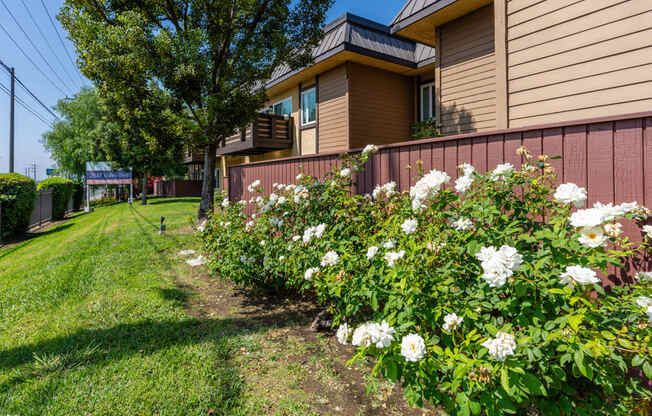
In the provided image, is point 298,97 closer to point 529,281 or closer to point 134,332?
point 134,332

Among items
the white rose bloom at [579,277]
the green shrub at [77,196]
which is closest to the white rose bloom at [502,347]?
the white rose bloom at [579,277]

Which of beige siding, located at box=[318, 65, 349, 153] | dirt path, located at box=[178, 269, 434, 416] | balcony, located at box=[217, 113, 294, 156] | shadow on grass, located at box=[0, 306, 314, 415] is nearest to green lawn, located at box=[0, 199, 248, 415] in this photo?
shadow on grass, located at box=[0, 306, 314, 415]

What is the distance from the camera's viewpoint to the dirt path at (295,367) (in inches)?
91.4

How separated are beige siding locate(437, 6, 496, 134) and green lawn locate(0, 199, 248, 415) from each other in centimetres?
588

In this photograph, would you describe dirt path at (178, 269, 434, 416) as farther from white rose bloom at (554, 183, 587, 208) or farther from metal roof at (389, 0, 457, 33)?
metal roof at (389, 0, 457, 33)

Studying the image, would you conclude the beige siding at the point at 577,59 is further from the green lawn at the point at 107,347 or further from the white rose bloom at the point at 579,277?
the green lawn at the point at 107,347

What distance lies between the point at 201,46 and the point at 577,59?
7.45m

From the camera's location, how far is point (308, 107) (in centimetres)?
1160

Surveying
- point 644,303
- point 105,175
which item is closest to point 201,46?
point 644,303

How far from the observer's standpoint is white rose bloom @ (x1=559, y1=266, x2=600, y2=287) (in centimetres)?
144

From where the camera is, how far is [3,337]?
3.38m

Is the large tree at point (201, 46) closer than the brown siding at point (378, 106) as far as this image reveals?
Yes

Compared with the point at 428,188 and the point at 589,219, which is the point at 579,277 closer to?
the point at 589,219

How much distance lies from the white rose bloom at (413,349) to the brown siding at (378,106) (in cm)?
838
